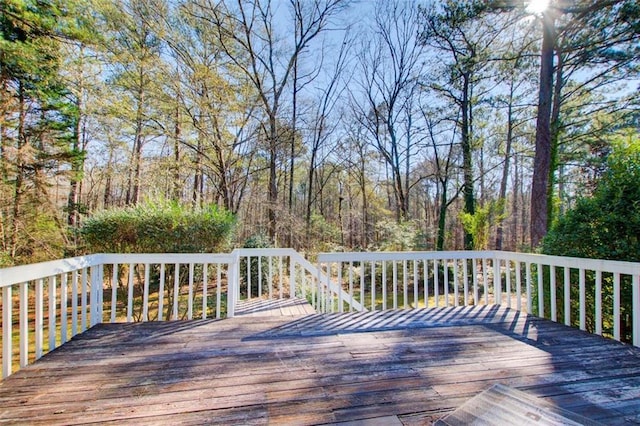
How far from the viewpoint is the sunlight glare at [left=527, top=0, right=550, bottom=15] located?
5457mm

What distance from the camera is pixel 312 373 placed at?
73.8 inches

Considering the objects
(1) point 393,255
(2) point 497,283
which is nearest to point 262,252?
(1) point 393,255

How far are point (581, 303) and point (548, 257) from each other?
472mm

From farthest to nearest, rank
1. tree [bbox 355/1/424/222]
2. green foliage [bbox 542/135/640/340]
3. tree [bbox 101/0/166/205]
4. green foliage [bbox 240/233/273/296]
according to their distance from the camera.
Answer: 1. tree [bbox 355/1/424/222]
2. tree [bbox 101/0/166/205]
3. green foliage [bbox 240/233/273/296]
4. green foliage [bbox 542/135/640/340]

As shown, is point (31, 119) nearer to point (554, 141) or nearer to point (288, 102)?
point (288, 102)

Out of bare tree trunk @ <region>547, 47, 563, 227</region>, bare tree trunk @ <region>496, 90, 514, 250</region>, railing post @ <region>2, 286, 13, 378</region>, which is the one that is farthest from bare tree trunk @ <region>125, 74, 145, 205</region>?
bare tree trunk @ <region>547, 47, 563, 227</region>

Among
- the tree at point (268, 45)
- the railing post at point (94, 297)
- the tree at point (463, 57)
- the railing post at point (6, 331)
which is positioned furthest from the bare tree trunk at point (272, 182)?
the railing post at point (6, 331)

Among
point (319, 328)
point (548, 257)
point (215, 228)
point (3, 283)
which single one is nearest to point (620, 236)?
point (548, 257)

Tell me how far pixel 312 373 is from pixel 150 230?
3044mm

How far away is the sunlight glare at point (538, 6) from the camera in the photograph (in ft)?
17.9

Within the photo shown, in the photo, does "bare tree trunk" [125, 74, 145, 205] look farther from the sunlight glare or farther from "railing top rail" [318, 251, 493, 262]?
the sunlight glare

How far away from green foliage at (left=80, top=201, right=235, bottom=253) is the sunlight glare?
Answer: 7.15 m

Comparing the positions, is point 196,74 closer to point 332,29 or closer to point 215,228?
point 332,29

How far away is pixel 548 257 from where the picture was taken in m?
2.85
